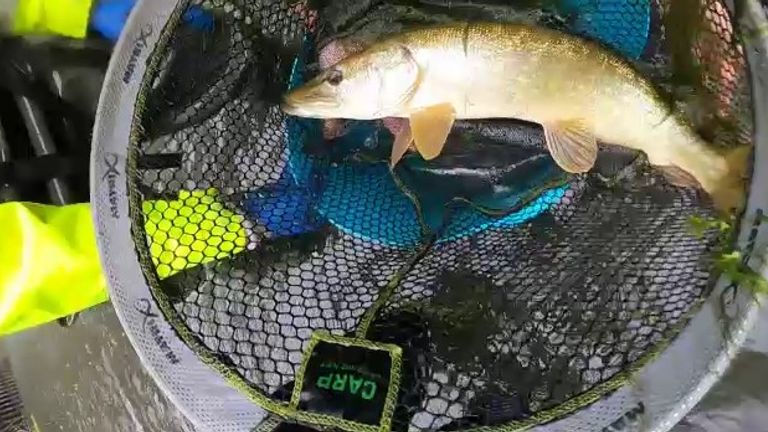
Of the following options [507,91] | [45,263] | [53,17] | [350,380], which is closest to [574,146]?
[507,91]

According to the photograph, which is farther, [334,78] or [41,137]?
[41,137]

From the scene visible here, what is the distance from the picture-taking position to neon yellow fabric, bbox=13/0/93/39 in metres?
1.16

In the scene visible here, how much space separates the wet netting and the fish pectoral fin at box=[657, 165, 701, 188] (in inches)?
0.5

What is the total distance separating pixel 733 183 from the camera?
0.72m

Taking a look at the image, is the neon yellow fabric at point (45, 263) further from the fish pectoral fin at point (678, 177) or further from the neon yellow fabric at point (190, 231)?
the fish pectoral fin at point (678, 177)

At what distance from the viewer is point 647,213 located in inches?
33.5

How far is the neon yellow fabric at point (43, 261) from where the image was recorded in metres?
1.02

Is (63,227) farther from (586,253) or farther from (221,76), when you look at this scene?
(586,253)

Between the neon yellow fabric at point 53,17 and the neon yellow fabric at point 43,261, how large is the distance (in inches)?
9.4

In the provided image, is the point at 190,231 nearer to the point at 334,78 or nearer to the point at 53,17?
the point at 334,78

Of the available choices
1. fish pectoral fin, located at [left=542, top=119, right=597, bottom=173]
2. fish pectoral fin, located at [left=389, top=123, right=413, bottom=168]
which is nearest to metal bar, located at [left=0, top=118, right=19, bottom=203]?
fish pectoral fin, located at [left=389, top=123, right=413, bottom=168]

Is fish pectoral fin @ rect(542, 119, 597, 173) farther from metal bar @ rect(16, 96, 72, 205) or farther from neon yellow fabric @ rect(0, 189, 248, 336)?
metal bar @ rect(16, 96, 72, 205)

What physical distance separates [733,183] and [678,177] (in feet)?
0.35

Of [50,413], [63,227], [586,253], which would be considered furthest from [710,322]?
[50,413]
